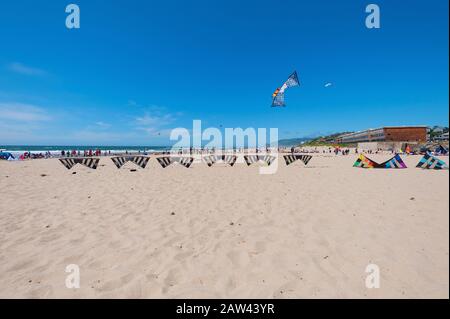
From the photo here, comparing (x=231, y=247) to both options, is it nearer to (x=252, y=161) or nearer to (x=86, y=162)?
(x=86, y=162)

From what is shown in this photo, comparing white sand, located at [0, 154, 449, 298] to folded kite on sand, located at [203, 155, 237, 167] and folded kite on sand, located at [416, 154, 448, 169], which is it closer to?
folded kite on sand, located at [416, 154, 448, 169]

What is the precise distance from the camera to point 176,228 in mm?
5531

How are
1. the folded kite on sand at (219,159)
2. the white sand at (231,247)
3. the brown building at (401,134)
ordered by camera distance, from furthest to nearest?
1. the brown building at (401,134)
2. the folded kite on sand at (219,159)
3. the white sand at (231,247)

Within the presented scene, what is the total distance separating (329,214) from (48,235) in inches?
269

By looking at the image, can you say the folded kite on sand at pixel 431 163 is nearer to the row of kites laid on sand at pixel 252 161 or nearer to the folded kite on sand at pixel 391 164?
the row of kites laid on sand at pixel 252 161

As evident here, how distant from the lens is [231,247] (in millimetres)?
4461

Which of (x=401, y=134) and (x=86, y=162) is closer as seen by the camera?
(x=86, y=162)

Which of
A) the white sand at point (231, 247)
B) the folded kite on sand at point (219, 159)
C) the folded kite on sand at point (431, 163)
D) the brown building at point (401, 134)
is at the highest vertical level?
the brown building at point (401, 134)

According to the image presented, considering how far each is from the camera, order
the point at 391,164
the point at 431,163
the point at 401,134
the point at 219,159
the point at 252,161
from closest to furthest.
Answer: the point at 431,163
the point at 391,164
the point at 252,161
the point at 219,159
the point at 401,134

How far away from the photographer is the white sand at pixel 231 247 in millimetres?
3139

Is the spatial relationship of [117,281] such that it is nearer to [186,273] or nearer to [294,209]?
[186,273]

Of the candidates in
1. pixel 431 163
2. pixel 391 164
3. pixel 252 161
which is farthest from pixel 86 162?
pixel 431 163

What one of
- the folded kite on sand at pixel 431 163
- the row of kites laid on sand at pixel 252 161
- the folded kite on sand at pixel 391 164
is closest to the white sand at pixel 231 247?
the folded kite on sand at pixel 431 163
